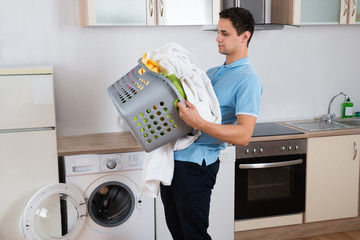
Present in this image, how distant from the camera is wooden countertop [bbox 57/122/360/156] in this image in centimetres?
300

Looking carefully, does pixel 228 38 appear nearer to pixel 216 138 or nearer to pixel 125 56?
pixel 216 138

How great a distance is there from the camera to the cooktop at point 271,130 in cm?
339

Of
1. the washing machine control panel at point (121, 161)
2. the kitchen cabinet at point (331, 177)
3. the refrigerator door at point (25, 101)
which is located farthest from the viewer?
the kitchen cabinet at point (331, 177)

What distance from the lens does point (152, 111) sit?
1.99m

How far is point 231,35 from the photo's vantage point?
7.18 ft

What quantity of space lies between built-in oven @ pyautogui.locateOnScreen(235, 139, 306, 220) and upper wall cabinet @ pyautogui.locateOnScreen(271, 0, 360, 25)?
37.5 inches

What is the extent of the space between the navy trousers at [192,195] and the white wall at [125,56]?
1479 millimetres

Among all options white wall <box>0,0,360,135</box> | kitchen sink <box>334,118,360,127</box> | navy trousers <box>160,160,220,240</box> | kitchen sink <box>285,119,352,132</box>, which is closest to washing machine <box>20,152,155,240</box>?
white wall <box>0,0,360,135</box>

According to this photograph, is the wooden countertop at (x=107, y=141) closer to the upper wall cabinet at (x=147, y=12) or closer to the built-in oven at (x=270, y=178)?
the built-in oven at (x=270, y=178)

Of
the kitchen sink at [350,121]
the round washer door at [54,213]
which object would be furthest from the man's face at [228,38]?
the kitchen sink at [350,121]

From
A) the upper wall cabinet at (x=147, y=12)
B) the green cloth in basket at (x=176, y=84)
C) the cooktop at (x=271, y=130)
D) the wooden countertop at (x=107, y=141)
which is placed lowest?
the wooden countertop at (x=107, y=141)

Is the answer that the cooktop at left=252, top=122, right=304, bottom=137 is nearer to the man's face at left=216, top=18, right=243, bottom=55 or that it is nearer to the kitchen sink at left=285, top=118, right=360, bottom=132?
the kitchen sink at left=285, top=118, right=360, bottom=132

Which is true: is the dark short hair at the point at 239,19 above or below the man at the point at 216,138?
above

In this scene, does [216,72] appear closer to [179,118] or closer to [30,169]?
[179,118]
